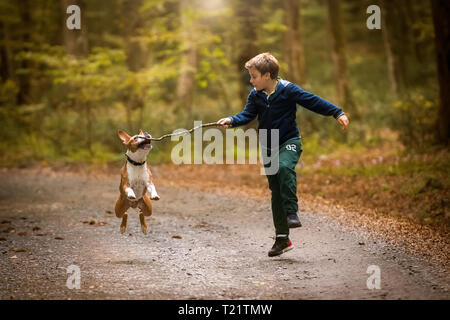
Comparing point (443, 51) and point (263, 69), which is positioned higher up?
point (443, 51)

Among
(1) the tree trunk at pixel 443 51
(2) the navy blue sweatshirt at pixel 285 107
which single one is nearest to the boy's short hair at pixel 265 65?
(2) the navy blue sweatshirt at pixel 285 107

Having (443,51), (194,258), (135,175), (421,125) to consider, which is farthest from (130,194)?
(421,125)

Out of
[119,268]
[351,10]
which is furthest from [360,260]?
[351,10]

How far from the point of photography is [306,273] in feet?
17.4

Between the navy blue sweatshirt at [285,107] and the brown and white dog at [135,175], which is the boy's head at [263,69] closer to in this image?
the navy blue sweatshirt at [285,107]

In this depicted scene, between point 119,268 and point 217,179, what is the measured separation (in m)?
7.23

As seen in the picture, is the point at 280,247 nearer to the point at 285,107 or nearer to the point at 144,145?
the point at 285,107

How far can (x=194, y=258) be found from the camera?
6082 millimetres

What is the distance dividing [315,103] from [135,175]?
7.23 feet

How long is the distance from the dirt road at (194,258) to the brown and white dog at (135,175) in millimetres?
723

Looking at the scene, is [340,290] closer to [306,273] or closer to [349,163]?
[306,273]

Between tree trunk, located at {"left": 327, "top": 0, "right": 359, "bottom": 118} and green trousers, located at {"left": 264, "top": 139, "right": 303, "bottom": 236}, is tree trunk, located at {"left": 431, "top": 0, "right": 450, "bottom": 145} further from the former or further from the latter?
tree trunk, located at {"left": 327, "top": 0, "right": 359, "bottom": 118}

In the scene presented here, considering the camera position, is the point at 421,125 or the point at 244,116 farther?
the point at 421,125

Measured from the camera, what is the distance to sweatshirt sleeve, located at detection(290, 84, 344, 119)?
18.6 ft
